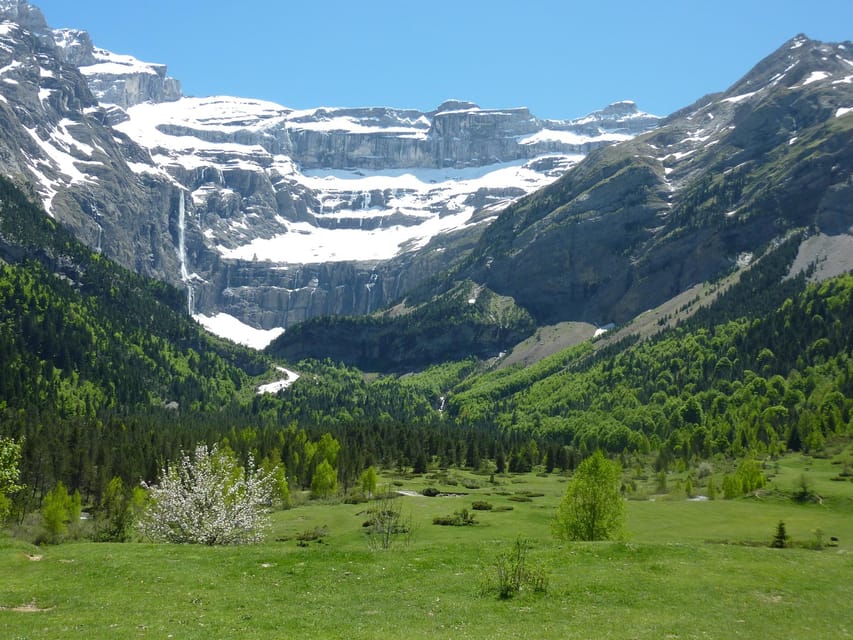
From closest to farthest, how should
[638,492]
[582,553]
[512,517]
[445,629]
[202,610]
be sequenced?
[445,629], [202,610], [582,553], [512,517], [638,492]

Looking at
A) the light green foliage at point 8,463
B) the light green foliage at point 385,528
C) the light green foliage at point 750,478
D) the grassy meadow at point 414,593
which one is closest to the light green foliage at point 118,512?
the light green foliage at point 8,463

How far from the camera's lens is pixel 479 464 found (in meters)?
161

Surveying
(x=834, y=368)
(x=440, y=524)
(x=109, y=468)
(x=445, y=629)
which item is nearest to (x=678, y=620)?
(x=445, y=629)

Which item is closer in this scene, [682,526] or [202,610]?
[202,610]

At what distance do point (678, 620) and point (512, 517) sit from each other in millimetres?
51499

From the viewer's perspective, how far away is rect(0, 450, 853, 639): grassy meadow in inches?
1192

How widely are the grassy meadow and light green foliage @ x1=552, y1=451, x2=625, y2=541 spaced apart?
46.4 feet

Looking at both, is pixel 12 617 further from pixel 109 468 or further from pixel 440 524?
pixel 109 468

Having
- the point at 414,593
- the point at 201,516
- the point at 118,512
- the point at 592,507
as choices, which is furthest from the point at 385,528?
the point at 414,593

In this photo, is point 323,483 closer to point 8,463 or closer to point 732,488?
point 732,488

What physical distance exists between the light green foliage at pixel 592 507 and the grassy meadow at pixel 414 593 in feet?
46.4

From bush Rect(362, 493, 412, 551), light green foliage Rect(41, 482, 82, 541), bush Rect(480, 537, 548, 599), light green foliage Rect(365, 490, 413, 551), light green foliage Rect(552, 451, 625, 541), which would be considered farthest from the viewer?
light green foliage Rect(41, 482, 82, 541)

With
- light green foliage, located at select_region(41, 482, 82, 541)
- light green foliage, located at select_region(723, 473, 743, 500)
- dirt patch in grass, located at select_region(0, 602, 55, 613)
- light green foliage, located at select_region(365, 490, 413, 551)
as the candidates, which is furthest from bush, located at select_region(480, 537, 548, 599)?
light green foliage, located at select_region(723, 473, 743, 500)

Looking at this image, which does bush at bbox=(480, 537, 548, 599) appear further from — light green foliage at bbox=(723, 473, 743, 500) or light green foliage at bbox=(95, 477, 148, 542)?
light green foliage at bbox=(723, 473, 743, 500)
